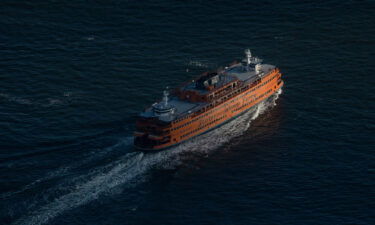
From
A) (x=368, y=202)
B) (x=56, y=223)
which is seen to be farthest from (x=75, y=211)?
(x=368, y=202)

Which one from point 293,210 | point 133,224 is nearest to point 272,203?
point 293,210

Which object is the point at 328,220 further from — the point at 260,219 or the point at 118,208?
the point at 118,208

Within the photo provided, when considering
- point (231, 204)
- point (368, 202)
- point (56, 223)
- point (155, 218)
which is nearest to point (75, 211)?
point (56, 223)

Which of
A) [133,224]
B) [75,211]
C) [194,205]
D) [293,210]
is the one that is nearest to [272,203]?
[293,210]

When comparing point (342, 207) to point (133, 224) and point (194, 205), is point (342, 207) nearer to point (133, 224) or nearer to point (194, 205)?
point (194, 205)

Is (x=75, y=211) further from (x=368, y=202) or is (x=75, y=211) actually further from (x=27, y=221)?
(x=368, y=202)

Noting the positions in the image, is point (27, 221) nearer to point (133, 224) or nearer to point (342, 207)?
point (133, 224)
